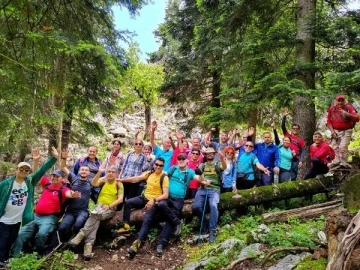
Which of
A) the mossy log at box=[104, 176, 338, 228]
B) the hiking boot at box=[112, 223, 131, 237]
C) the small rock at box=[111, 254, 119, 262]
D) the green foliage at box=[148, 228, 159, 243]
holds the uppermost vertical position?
the mossy log at box=[104, 176, 338, 228]

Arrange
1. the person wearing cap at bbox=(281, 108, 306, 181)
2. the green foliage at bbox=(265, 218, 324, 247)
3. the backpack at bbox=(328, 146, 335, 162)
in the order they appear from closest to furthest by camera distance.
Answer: the green foliage at bbox=(265, 218, 324, 247) → the backpack at bbox=(328, 146, 335, 162) → the person wearing cap at bbox=(281, 108, 306, 181)

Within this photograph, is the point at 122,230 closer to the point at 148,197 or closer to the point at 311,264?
the point at 148,197

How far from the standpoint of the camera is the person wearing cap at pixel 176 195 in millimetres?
7546

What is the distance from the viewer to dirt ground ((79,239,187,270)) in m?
6.89

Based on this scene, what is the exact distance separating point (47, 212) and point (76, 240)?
846 mm

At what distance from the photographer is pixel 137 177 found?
812cm

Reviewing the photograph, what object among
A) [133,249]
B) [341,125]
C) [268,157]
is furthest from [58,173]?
A: [341,125]

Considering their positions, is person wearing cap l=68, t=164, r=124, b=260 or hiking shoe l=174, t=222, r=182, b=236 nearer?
person wearing cap l=68, t=164, r=124, b=260

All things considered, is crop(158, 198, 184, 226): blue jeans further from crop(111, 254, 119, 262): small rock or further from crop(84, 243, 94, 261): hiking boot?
crop(84, 243, 94, 261): hiking boot

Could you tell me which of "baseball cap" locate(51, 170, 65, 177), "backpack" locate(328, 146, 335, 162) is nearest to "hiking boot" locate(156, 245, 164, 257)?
"baseball cap" locate(51, 170, 65, 177)

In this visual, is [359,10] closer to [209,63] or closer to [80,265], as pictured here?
[209,63]

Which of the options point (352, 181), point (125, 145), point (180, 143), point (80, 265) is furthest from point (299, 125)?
point (125, 145)

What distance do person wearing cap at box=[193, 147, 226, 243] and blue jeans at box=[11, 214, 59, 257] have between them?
3.07 m

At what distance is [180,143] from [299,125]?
3.41 metres
